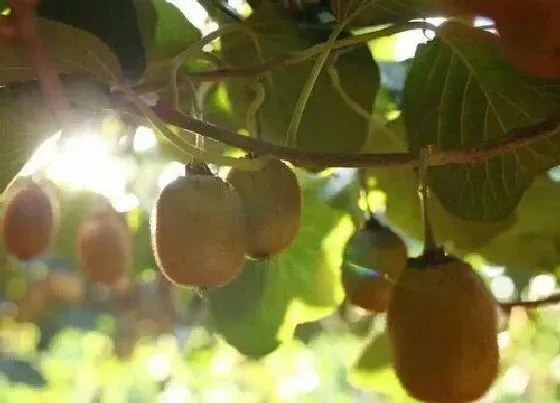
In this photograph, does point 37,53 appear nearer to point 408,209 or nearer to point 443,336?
point 443,336

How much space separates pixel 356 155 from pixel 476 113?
84 mm

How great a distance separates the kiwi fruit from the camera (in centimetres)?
33

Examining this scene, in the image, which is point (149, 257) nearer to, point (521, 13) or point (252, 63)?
point (252, 63)

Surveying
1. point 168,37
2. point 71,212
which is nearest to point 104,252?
point 168,37

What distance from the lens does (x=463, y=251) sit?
0.40 m

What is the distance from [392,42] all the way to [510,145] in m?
0.26

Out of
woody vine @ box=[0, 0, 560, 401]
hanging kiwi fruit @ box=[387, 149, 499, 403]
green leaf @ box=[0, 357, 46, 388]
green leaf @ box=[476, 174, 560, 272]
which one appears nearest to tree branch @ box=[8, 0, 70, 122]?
woody vine @ box=[0, 0, 560, 401]

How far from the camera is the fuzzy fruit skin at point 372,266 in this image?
0.33 metres

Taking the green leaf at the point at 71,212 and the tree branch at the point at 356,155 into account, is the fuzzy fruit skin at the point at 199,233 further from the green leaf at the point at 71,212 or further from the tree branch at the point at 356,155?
the green leaf at the point at 71,212

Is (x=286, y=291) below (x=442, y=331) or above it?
below

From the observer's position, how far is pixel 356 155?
0.81 ft

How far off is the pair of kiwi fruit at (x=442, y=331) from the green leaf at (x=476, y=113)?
0.05 metres

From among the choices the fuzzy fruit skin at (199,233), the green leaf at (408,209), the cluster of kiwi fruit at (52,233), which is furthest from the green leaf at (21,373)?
the fuzzy fruit skin at (199,233)

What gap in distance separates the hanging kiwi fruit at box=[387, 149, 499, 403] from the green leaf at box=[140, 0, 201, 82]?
6.0 inches
